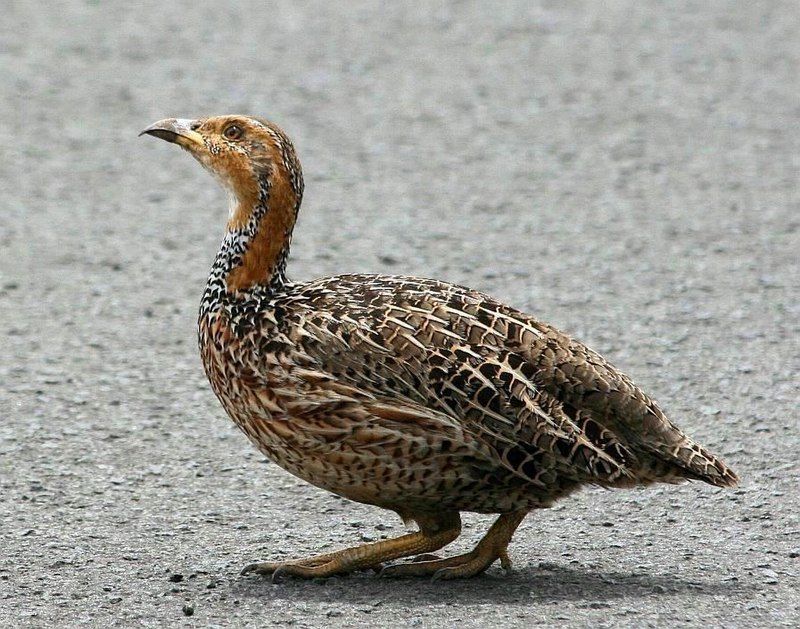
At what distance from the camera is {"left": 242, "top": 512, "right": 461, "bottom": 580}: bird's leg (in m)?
6.13

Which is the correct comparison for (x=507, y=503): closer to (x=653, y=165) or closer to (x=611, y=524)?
(x=611, y=524)

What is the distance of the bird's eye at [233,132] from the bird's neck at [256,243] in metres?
0.23

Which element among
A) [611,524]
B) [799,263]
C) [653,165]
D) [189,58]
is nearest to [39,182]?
[189,58]

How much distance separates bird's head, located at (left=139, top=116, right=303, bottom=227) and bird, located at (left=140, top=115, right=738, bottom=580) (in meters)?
0.40

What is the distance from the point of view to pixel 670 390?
8.33 m

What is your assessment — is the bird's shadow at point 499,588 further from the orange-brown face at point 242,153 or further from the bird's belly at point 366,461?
the orange-brown face at point 242,153

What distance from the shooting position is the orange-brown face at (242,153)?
6.44 m

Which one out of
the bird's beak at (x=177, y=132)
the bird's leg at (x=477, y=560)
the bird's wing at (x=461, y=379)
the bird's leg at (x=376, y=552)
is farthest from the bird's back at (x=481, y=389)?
the bird's beak at (x=177, y=132)

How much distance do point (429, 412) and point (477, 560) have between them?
672 millimetres

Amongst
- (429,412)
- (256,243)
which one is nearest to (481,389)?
(429,412)

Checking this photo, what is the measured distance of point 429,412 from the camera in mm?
5824

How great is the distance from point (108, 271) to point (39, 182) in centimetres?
186

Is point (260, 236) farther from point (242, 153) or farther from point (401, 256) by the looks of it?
point (401, 256)

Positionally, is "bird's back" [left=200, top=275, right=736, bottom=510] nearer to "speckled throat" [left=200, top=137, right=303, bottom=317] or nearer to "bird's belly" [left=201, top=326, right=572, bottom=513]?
"bird's belly" [left=201, top=326, right=572, bottom=513]
